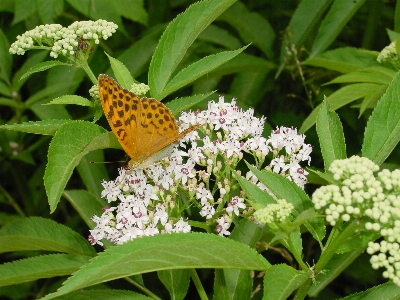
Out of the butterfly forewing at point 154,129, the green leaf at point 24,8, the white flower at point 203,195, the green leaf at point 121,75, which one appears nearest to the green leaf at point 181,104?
the butterfly forewing at point 154,129

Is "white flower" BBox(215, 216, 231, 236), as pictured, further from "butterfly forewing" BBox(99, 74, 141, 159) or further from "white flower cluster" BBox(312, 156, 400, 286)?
"white flower cluster" BBox(312, 156, 400, 286)

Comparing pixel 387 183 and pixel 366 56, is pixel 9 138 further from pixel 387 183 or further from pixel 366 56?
pixel 387 183

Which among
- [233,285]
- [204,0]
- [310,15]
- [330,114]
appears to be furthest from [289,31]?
[233,285]

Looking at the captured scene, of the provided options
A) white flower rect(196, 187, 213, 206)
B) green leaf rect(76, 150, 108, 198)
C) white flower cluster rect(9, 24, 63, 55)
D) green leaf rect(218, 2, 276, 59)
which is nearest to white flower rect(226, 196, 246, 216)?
white flower rect(196, 187, 213, 206)

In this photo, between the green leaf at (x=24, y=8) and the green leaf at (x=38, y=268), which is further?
the green leaf at (x=24, y=8)

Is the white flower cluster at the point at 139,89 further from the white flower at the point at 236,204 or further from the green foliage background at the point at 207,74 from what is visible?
the green foliage background at the point at 207,74

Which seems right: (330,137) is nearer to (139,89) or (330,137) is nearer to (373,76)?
(139,89)
